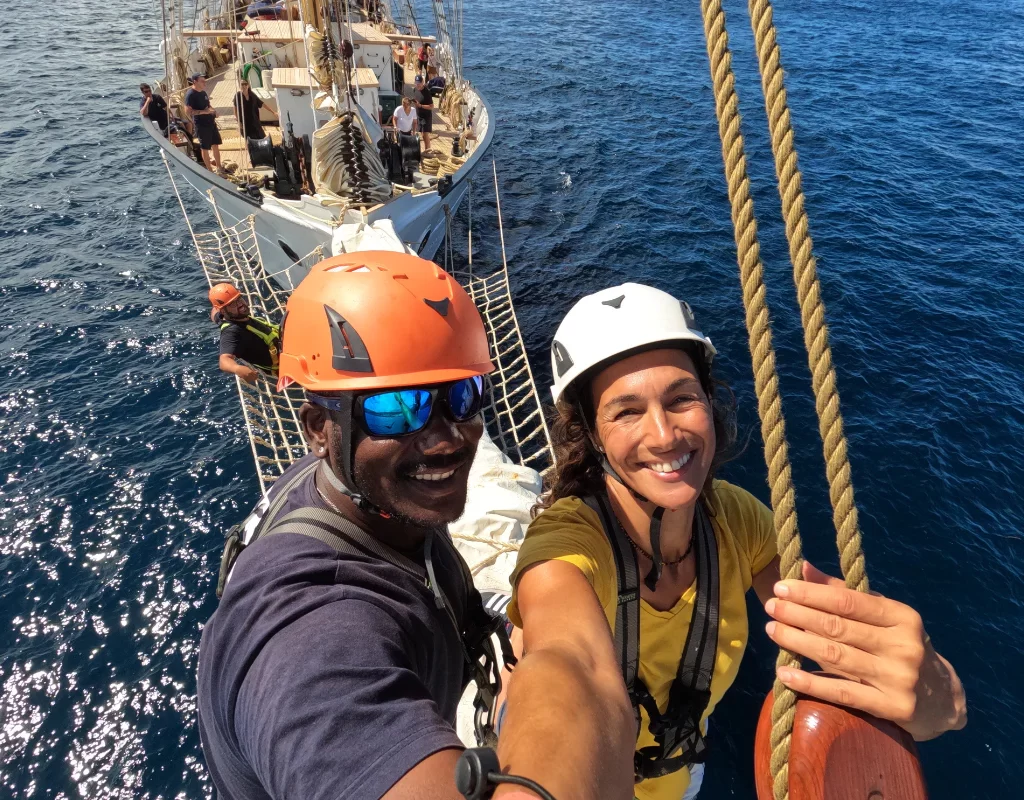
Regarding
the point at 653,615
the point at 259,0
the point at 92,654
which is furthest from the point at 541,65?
the point at 653,615

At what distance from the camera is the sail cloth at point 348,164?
11.9m

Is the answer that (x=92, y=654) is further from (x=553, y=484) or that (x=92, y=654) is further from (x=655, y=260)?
(x=655, y=260)

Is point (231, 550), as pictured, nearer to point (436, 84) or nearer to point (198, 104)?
point (198, 104)

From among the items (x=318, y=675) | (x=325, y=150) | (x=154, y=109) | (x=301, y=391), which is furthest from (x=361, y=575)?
(x=154, y=109)

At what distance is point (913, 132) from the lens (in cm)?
2411

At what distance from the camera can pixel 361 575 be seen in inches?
79.7

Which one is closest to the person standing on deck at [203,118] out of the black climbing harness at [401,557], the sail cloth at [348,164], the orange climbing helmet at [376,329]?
the sail cloth at [348,164]

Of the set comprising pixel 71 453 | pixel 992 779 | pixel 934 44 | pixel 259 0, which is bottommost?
pixel 992 779

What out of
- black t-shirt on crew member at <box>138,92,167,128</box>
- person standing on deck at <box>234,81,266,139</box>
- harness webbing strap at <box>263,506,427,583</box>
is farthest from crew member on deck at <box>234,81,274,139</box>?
harness webbing strap at <box>263,506,427,583</box>

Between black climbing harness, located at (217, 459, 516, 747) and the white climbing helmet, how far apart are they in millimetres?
978

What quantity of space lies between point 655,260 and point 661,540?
15660 millimetres

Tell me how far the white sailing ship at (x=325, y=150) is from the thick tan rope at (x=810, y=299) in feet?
25.8

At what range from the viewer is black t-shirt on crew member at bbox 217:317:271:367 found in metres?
8.38

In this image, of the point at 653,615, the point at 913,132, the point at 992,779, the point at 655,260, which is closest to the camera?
the point at 653,615
